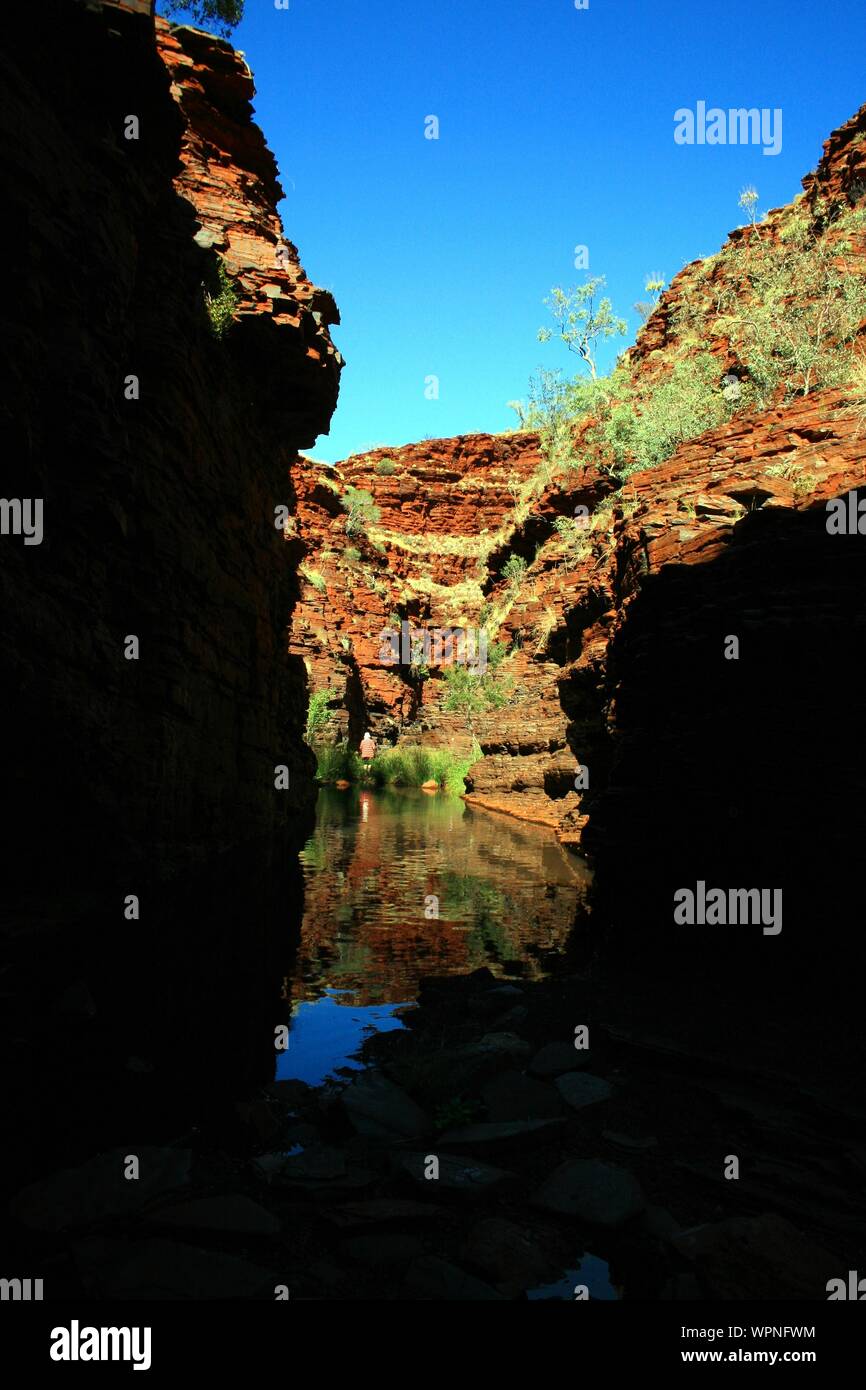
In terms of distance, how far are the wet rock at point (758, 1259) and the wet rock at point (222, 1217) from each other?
195 cm

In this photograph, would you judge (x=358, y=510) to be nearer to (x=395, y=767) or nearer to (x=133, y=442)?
(x=395, y=767)

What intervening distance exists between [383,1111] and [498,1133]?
32.1 inches

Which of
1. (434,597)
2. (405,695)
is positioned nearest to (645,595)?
(405,695)

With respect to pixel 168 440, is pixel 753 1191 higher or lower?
lower

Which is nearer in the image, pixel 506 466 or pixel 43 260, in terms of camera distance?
pixel 43 260

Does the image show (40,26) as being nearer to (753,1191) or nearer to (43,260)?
(43,260)

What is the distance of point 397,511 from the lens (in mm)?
67375

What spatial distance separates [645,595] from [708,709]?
1.95 meters

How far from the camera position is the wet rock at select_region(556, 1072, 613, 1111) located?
525 cm

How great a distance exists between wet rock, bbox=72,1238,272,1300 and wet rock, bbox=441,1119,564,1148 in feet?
Answer: 5.17

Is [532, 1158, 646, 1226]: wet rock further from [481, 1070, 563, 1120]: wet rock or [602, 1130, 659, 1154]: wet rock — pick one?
[481, 1070, 563, 1120]: wet rock
